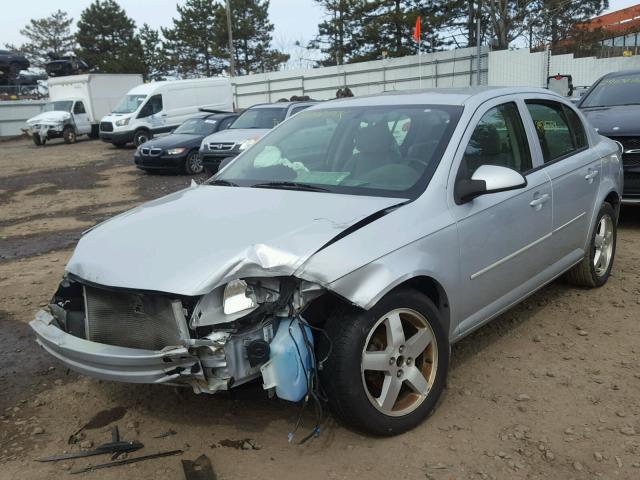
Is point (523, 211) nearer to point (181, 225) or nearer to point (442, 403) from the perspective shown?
point (442, 403)

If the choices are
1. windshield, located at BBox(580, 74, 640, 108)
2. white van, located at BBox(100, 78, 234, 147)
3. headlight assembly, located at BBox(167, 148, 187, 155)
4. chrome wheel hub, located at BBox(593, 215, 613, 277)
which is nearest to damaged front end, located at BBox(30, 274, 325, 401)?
chrome wheel hub, located at BBox(593, 215, 613, 277)

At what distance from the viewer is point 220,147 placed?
521 inches

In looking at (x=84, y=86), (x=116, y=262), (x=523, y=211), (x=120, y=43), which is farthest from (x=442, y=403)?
(x=120, y=43)

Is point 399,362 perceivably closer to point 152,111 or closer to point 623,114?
point 623,114

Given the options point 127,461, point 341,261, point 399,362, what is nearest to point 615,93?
point 399,362

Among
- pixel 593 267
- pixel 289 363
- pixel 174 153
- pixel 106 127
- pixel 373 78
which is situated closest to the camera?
pixel 289 363

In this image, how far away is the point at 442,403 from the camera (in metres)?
3.42

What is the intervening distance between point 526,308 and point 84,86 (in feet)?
89.8

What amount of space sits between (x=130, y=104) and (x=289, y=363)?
22.5 metres

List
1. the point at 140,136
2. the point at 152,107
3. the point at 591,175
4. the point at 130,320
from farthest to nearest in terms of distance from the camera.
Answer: the point at 140,136, the point at 152,107, the point at 591,175, the point at 130,320

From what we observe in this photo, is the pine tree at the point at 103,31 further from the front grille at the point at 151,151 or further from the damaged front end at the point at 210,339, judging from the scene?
the damaged front end at the point at 210,339

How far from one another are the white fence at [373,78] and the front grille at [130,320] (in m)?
26.6

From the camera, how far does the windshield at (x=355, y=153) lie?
3.54 meters

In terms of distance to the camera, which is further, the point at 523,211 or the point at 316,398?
the point at 523,211
